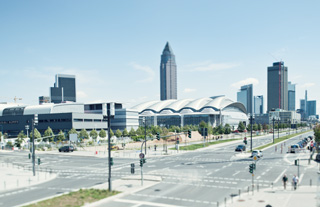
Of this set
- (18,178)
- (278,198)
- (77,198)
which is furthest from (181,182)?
(18,178)

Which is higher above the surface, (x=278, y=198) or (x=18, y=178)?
(x=278, y=198)

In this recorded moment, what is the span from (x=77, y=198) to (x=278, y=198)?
18.3 m

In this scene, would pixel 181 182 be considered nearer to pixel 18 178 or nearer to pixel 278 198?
pixel 278 198

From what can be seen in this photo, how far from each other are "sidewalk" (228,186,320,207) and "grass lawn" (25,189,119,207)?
11.9 meters

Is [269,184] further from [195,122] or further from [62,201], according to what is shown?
[195,122]

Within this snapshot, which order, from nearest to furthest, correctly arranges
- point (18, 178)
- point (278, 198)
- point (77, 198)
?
point (278, 198) < point (77, 198) < point (18, 178)

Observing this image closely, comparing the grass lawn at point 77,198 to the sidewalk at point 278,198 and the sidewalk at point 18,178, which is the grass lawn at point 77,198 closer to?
the sidewalk at point 18,178

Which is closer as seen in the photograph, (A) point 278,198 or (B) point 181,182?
(A) point 278,198

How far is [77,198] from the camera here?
25.4 m

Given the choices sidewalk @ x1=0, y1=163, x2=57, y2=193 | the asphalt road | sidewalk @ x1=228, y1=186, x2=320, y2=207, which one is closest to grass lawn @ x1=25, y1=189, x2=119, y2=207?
the asphalt road

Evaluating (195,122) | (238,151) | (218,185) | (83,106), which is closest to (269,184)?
(218,185)

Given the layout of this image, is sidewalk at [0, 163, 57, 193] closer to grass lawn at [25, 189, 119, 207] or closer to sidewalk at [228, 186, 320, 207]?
grass lawn at [25, 189, 119, 207]

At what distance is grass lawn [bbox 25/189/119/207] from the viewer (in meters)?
23.6

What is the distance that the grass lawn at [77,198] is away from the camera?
2362 cm
